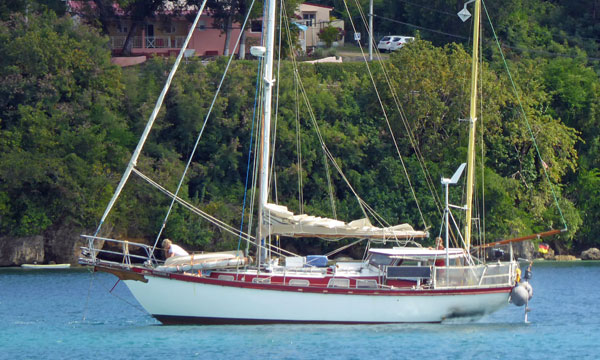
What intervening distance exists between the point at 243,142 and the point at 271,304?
3040 centimetres

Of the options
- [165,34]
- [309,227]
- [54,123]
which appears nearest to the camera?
[309,227]

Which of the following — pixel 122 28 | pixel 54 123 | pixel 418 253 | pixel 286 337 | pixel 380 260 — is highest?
pixel 122 28

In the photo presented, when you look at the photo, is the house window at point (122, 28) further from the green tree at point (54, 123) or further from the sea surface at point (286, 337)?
the sea surface at point (286, 337)

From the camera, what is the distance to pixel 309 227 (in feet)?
111

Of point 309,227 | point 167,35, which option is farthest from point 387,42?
point 309,227

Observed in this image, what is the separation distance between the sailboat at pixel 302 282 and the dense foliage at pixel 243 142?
23.0 meters

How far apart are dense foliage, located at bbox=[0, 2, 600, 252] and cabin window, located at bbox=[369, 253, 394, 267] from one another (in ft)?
76.8

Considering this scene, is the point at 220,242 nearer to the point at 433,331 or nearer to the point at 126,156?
the point at 126,156

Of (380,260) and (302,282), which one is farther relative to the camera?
(380,260)

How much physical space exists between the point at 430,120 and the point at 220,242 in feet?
49.2

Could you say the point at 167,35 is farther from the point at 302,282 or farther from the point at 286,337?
the point at 286,337

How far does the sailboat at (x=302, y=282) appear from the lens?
1260 inches

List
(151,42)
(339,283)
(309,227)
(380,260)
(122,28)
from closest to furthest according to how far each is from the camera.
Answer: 1. (339,283)
2. (380,260)
3. (309,227)
4. (151,42)
5. (122,28)

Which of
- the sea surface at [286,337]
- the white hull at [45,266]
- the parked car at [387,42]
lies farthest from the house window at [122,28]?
the sea surface at [286,337]
